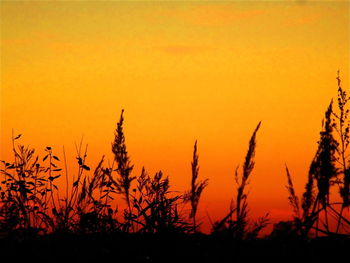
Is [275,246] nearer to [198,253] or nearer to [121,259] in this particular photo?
[198,253]

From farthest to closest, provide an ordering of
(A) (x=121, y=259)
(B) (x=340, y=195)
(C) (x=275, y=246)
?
(B) (x=340, y=195)
(C) (x=275, y=246)
(A) (x=121, y=259)

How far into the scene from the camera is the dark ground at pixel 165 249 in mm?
3482

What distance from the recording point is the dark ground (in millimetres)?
3482

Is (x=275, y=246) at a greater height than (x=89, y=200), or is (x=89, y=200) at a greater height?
(x=89, y=200)

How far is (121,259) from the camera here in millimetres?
3467

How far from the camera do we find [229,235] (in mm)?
3971

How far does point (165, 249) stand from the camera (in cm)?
366

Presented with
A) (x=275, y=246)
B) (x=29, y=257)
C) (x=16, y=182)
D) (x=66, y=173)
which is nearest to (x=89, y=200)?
(x=66, y=173)

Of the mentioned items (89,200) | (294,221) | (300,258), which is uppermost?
(89,200)

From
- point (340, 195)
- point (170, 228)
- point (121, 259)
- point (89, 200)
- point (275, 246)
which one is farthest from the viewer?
point (89, 200)

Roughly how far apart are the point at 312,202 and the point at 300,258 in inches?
49.3

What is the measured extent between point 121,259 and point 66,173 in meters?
2.15

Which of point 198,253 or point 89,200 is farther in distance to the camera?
point 89,200

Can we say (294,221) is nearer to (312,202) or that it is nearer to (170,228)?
(312,202)
